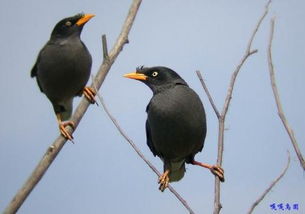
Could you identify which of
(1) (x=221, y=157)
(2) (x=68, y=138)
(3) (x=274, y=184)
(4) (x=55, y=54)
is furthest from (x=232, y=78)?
(4) (x=55, y=54)

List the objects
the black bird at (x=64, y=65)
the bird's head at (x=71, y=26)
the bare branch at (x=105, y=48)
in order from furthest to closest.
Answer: the bird's head at (x=71, y=26) → the black bird at (x=64, y=65) → the bare branch at (x=105, y=48)

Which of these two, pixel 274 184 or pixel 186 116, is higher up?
pixel 274 184

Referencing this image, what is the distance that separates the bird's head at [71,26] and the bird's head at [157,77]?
96cm

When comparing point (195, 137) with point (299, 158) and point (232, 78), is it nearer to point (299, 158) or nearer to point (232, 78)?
point (232, 78)

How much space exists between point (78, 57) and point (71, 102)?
37.4 inches

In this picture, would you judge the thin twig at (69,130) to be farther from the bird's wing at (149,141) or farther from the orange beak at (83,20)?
the orange beak at (83,20)

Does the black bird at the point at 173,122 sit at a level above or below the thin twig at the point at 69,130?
below

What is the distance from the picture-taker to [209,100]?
194 inches

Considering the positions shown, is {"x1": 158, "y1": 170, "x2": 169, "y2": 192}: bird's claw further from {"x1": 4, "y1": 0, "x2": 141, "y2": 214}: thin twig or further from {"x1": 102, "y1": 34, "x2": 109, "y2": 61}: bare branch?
{"x1": 102, "y1": 34, "x2": 109, "y2": 61}: bare branch

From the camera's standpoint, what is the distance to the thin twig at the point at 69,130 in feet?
15.0

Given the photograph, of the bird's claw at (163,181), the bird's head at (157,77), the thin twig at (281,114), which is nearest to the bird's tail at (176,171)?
the bird's claw at (163,181)

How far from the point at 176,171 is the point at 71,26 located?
2435mm

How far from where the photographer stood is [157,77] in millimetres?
7590

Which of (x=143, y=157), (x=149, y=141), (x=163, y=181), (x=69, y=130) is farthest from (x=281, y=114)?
(x=149, y=141)
